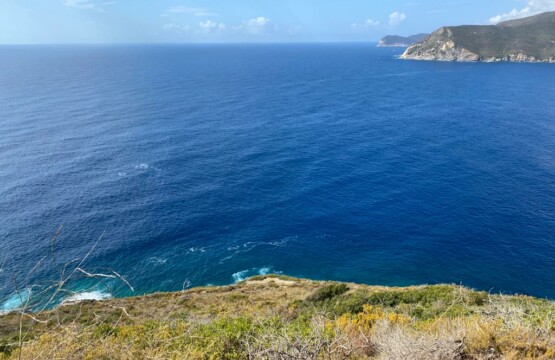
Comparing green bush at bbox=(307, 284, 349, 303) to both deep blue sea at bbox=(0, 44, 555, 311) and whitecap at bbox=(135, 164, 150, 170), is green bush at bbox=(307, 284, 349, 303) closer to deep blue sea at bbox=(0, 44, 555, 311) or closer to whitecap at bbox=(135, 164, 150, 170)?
deep blue sea at bbox=(0, 44, 555, 311)

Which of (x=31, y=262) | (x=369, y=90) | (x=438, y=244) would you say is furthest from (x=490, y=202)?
(x=369, y=90)

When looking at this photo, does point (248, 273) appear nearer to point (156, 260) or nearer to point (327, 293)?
point (156, 260)

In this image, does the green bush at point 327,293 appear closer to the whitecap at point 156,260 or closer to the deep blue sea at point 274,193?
the deep blue sea at point 274,193

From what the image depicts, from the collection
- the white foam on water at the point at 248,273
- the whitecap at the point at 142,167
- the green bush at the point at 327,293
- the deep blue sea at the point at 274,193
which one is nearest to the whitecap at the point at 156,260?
the deep blue sea at the point at 274,193

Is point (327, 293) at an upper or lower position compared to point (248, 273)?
upper

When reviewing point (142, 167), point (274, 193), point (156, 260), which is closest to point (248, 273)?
point (156, 260)

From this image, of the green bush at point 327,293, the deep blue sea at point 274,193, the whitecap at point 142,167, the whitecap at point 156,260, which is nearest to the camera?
the green bush at point 327,293

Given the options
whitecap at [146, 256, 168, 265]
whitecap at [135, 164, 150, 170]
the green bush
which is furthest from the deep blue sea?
the green bush

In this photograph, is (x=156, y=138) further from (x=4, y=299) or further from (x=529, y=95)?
(x=529, y=95)
